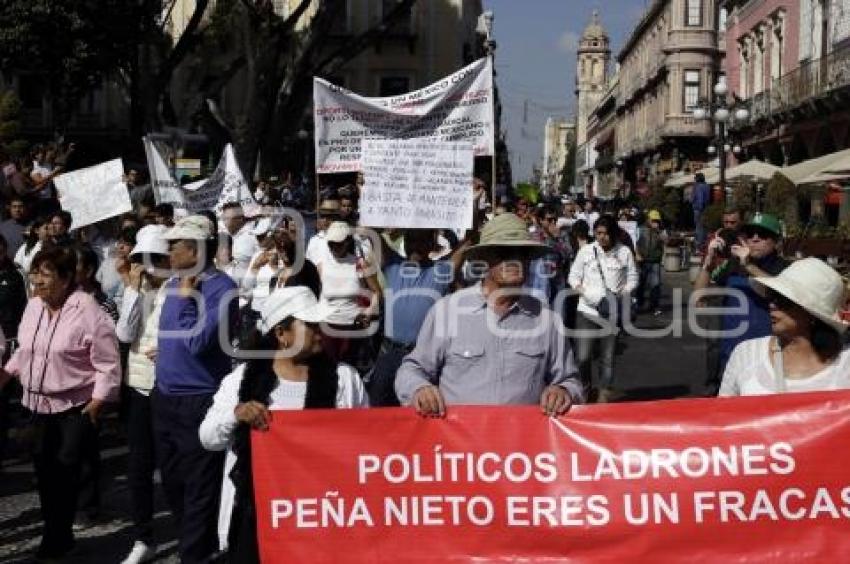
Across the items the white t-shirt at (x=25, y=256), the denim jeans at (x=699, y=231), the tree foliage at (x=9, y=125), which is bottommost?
the denim jeans at (x=699, y=231)

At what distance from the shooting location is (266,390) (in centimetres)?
440

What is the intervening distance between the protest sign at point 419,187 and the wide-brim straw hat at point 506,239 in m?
3.40

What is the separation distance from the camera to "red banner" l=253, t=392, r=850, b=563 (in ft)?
14.5

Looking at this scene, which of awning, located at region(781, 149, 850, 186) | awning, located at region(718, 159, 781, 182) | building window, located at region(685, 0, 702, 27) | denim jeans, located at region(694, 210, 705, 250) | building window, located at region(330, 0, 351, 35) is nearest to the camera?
awning, located at region(781, 149, 850, 186)

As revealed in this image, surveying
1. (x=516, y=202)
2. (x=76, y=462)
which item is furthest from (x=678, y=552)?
(x=516, y=202)

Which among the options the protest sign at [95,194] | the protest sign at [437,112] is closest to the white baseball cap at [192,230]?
the protest sign at [437,112]

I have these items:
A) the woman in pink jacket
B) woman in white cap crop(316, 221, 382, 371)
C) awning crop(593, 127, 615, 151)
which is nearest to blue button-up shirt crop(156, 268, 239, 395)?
the woman in pink jacket

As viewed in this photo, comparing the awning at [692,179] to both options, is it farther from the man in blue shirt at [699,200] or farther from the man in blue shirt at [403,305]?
the man in blue shirt at [403,305]

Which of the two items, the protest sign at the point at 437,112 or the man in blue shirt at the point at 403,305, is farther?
the protest sign at the point at 437,112

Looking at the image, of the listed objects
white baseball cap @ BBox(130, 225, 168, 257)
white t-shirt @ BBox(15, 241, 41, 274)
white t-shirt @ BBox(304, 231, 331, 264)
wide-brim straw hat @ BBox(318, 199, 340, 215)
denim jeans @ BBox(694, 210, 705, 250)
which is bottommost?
denim jeans @ BBox(694, 210, 705, 250)

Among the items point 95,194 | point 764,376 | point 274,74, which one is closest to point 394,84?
point 274,74

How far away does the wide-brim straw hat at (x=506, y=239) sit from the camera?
4.70 metres

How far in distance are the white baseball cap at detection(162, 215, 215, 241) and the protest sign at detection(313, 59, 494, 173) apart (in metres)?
3.56

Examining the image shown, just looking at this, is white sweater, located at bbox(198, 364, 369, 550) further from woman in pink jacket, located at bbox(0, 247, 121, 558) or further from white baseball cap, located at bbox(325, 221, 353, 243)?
white baseball cap, located at bbox(325, 221, 353, 243)
